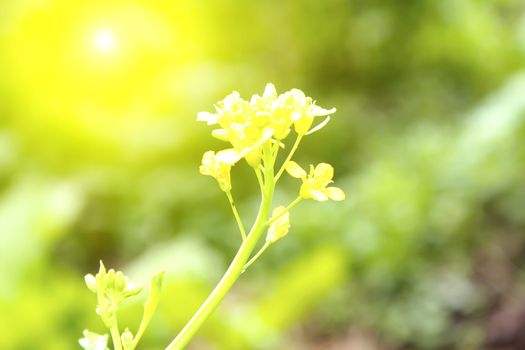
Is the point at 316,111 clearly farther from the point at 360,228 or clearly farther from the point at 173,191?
the point at 173,191

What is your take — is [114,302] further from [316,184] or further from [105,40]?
[105,40]

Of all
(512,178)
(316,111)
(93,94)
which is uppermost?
(93,94)

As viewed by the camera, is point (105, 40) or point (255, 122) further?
point (105, 40)

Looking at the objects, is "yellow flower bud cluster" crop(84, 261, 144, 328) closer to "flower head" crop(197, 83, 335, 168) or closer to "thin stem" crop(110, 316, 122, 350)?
"thin stem" crop(110, 316, 122, 350)

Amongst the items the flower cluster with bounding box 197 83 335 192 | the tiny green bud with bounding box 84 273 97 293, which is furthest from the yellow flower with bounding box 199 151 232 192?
the tiny green bud with bounding box 84 273 97 293

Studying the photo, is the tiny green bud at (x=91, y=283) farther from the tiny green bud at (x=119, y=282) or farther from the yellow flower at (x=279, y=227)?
the yellow flower at (x=279, y=227)

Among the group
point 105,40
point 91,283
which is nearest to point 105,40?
point 105,40

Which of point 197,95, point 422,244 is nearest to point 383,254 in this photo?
point 422,244
